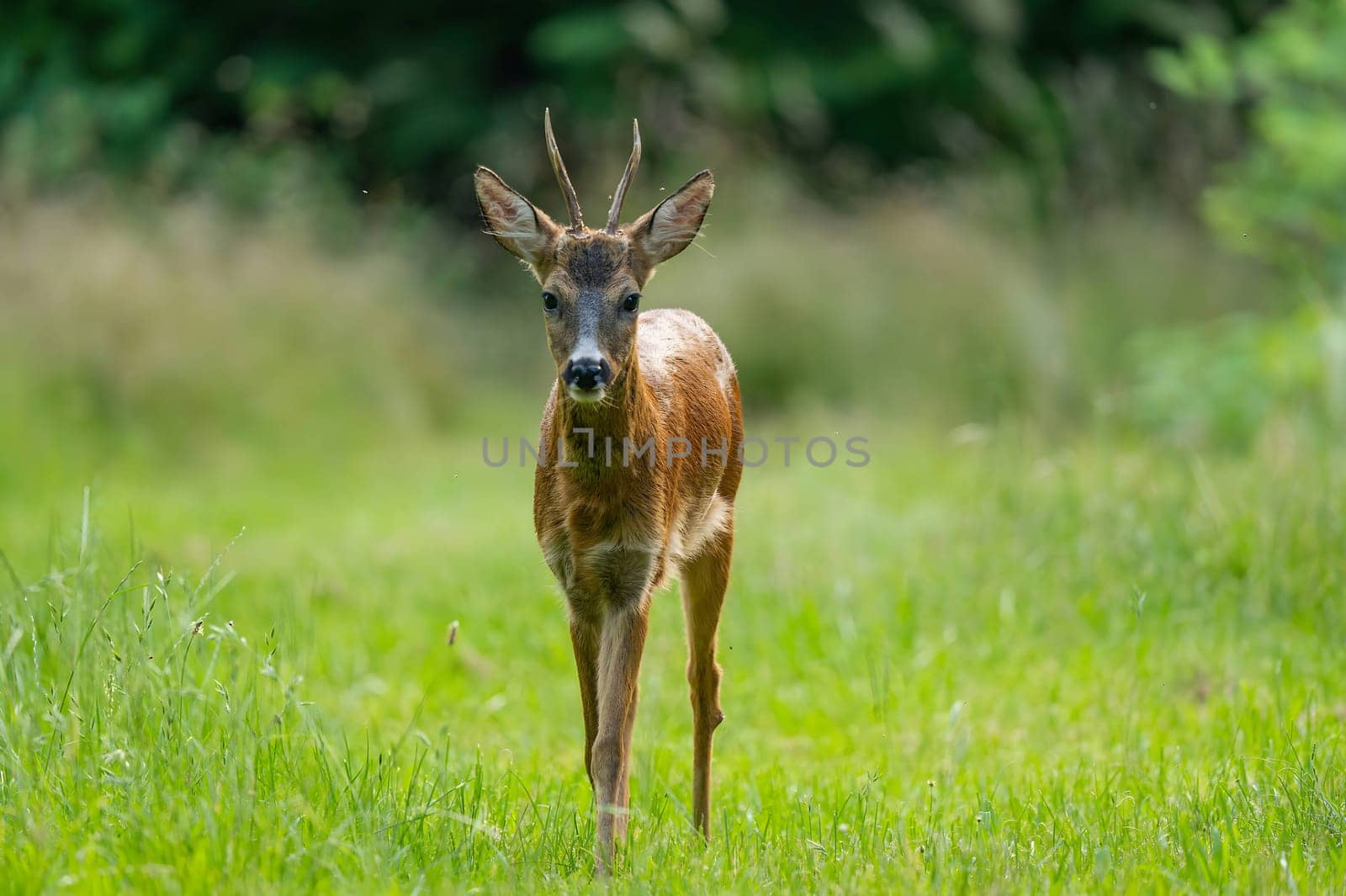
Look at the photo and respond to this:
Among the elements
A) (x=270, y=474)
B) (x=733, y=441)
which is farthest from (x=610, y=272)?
(x=270, y=474)

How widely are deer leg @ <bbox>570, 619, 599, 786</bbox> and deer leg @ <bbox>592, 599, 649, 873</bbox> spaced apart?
38 millimetres

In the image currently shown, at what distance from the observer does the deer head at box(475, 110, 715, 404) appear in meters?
3.93

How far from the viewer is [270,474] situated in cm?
→ 1048

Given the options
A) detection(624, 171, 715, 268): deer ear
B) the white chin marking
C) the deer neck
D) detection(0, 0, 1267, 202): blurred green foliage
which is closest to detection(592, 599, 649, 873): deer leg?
the deer neck

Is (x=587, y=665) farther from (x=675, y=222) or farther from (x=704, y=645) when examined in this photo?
(x=675, y=222)

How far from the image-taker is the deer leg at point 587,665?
163 inches

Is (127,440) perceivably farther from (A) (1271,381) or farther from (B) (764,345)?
(A) (1271,381)

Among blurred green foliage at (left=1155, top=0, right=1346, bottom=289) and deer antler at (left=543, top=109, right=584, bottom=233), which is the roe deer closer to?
deer antler at (left=543, top=109, right=584, bottom=233)

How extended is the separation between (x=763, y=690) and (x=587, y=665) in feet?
6.25

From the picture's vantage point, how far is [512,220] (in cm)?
413

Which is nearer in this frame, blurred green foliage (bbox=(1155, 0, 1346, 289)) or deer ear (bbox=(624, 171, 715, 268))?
deer ear (bbox=(624, 171, 715, 268))

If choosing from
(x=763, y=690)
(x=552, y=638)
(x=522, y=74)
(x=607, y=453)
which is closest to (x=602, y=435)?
(x=607, y=453)

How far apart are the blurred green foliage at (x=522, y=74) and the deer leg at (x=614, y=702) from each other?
33.8 feet

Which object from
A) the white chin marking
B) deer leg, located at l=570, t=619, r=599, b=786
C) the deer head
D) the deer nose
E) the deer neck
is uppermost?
the deer head
